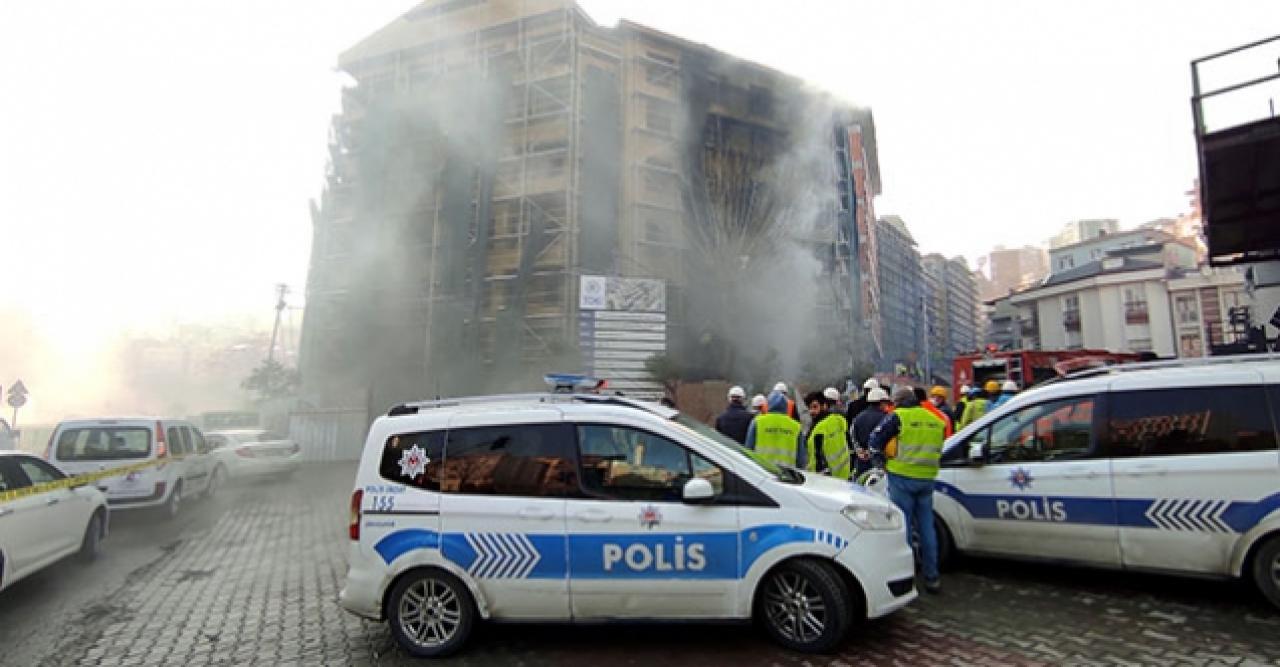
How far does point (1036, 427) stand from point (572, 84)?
67.2 feet

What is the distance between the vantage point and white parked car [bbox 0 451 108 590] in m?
5.12

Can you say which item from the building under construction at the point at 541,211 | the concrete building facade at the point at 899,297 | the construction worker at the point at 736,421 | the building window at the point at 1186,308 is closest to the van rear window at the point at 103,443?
the construction worker at the point at 736,421

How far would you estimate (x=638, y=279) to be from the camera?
20.5 metres

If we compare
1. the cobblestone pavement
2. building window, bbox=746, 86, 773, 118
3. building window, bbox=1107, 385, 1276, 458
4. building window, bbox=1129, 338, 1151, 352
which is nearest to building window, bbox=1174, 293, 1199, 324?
building window, bbox=1129, 338, 1151, 352

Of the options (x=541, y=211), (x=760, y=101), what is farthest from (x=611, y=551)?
(x=760, y=101)

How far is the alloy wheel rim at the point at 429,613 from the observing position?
3.85 metres

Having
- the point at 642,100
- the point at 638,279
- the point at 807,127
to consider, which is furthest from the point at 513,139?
the point at 807,127

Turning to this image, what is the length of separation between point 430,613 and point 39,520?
433cm

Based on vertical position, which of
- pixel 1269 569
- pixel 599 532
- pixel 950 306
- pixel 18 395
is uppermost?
pixel 950 306

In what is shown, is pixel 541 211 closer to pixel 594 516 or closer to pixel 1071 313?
pixel 594 516

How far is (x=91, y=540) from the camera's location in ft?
21.6

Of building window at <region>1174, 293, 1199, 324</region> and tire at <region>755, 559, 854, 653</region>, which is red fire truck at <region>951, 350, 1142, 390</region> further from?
building window at <region>1174, 293, 1199, 324</region>

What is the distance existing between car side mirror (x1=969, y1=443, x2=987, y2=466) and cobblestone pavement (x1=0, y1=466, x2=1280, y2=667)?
2.96 ft

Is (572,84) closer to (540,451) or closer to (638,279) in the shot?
(638,279)
